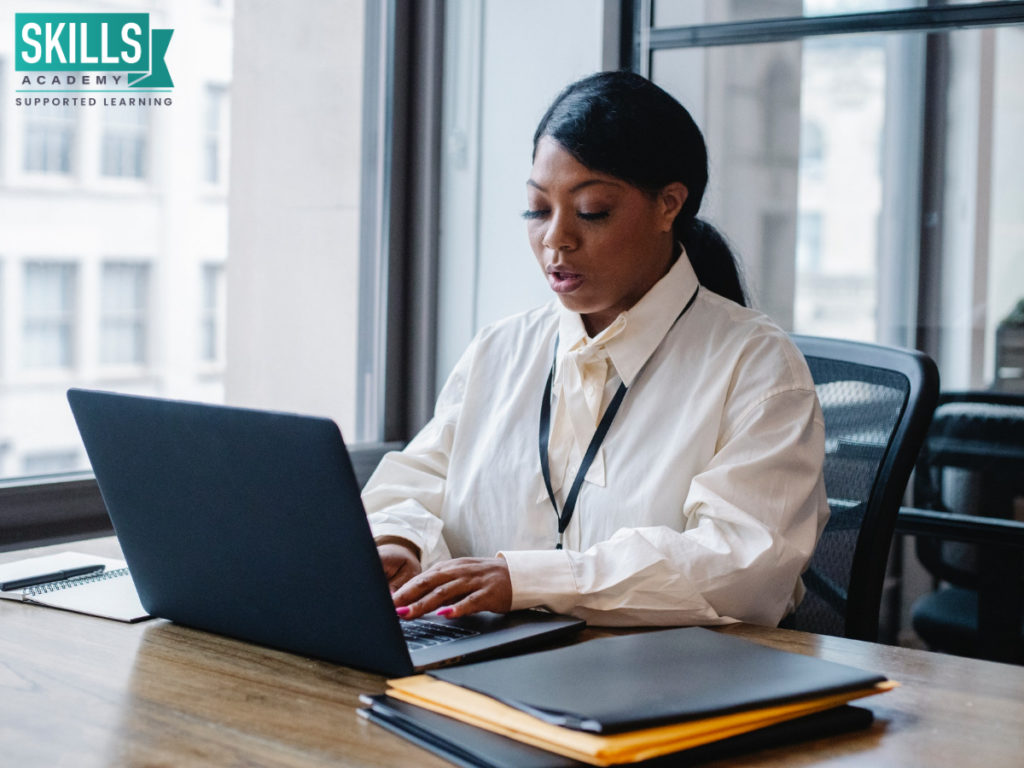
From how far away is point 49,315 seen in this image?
2.04m

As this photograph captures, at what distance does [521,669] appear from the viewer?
3.14 ft

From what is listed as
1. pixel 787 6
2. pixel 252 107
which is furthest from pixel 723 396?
pixel 252 107

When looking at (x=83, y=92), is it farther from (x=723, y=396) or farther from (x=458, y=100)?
(x=723, y=396)

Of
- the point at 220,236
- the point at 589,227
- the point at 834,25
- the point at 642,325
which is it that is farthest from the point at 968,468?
the point at 220,236

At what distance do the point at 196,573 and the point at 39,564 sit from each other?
408 mm

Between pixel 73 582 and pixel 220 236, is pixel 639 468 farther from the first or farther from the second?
pixel 220 236

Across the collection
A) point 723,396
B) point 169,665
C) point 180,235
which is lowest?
point 169,665

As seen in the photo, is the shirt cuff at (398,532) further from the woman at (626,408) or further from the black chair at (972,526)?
the black chair at (972,526)

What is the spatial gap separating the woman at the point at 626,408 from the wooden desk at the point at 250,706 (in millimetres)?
193

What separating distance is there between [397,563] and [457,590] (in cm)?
22

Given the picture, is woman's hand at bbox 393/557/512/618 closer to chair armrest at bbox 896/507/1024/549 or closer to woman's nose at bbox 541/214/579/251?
woman's nose at bbox 541/214/579/251

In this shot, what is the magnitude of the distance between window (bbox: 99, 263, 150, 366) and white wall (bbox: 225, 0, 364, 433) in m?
0.27

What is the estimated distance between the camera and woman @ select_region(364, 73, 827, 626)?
1378 mm

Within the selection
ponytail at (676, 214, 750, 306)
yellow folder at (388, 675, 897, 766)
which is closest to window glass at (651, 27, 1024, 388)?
ponytail at (676, 214, 750, 306)
